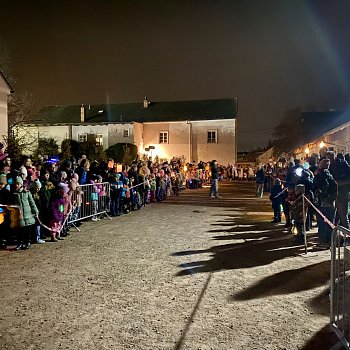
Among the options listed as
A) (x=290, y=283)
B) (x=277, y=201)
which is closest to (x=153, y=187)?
(x=277, y=201)

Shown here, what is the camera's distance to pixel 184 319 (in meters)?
4.91

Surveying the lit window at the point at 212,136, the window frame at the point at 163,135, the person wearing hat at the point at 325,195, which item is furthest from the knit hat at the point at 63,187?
the window frame at the point at 163,135

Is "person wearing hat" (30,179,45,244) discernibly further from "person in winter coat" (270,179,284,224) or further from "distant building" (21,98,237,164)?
"distant building" (21,98,237,164)

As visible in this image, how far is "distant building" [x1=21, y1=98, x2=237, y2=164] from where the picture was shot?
48812 millimetres

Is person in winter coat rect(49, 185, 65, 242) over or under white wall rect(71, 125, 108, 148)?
under

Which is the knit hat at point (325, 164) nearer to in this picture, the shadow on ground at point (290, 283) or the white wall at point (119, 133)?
the shadow on ground at point (290, 283)

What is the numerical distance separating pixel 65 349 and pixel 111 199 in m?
10.7

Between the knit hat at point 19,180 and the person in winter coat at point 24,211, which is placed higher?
the knit hat at point 19,180

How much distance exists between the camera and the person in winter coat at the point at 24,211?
8.90 metres

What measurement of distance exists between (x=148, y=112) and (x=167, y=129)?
463cm

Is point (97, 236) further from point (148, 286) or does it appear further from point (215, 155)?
point (215, 155)

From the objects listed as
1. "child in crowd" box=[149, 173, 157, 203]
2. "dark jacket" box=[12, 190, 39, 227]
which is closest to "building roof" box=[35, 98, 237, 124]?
"child in crowd" box=[149, 173, 157, 203]

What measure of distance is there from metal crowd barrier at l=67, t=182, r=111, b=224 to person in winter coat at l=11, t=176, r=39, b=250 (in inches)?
80.7

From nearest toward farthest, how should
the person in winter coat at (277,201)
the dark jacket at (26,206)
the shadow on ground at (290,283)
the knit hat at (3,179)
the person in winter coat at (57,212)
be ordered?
the shadow on ground at (290,283) < the dark jacket at (26,206) < the knit hat at (3,179) < the person in winter coat at (57,212) < the person in winter coat at (277,201)
